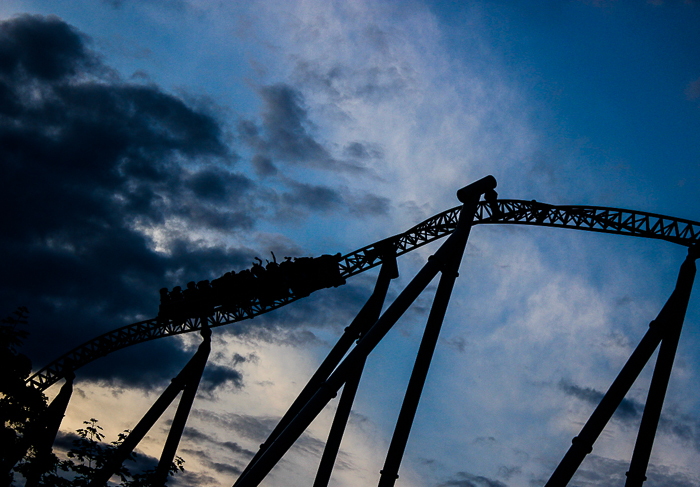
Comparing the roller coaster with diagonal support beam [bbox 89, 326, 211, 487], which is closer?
the roller coaster

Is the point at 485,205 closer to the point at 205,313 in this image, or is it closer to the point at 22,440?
the point at 205,313

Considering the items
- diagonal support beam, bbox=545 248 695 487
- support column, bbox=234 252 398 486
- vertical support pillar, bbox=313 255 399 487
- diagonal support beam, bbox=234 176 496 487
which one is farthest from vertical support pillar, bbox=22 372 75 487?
diagonal support beam, bbox=545 248 695 487

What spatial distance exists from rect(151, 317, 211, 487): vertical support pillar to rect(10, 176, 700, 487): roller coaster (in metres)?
0.03

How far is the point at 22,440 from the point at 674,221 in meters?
21.3

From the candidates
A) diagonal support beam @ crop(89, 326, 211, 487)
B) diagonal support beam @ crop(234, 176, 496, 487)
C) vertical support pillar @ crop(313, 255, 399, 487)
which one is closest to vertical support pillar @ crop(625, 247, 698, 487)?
diagonal support beam @ crop(234, 176, 496, 487)

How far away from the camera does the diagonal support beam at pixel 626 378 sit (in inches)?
430

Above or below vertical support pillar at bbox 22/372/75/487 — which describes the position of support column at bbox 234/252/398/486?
above

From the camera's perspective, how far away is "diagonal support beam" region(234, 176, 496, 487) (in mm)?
11578

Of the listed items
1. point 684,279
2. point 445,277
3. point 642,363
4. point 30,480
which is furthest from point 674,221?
point 30,480

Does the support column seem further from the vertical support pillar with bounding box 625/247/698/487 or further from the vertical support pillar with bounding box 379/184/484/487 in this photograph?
the vertical support pillar with bounding box 625/247/698/487

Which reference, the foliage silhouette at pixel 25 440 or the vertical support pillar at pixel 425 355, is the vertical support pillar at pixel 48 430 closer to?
the foliage silhouette at pixel 25 440

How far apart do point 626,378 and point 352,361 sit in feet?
18.3

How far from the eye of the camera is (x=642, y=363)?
12164mm

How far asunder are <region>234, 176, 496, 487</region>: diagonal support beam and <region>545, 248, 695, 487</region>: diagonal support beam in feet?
14.1
